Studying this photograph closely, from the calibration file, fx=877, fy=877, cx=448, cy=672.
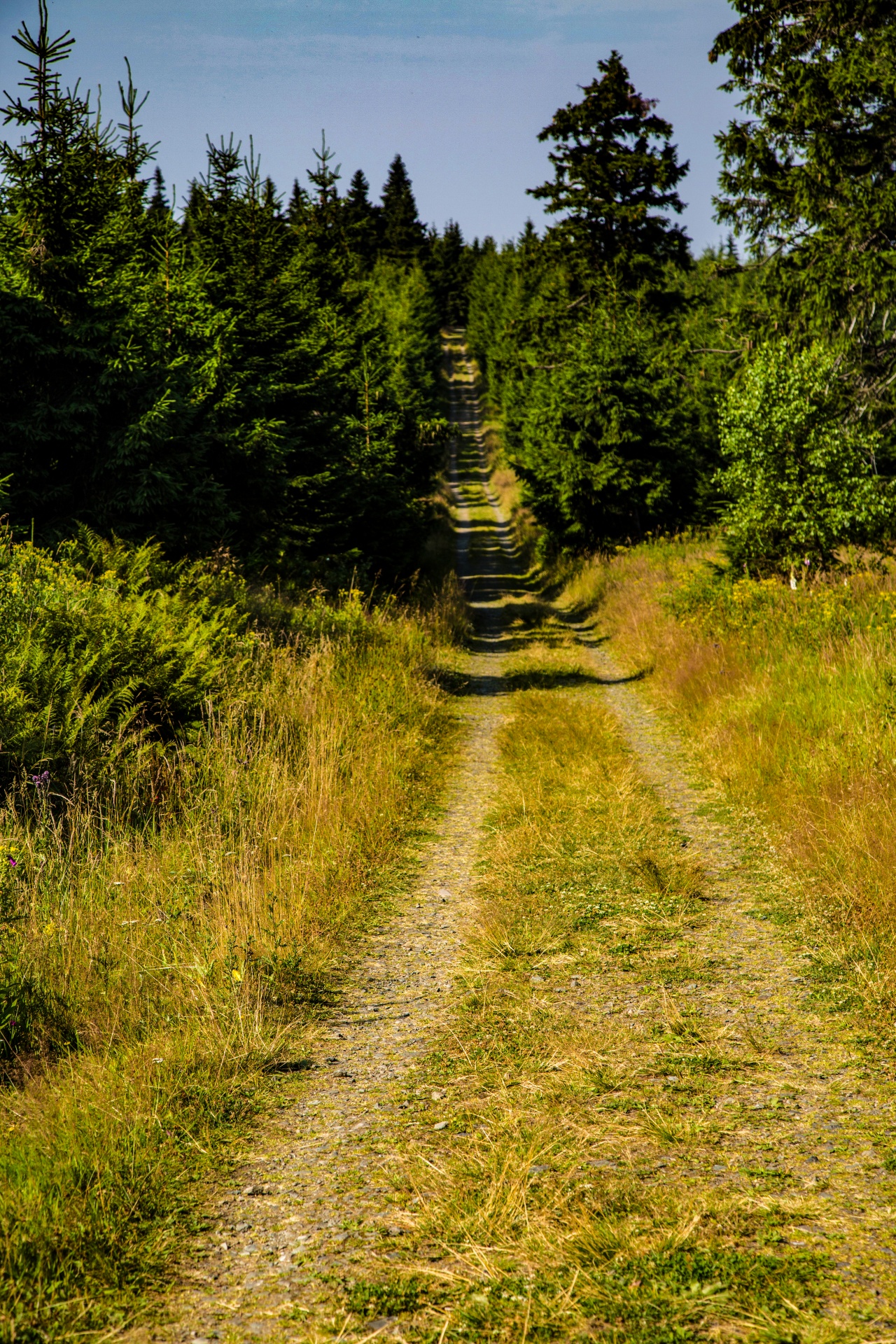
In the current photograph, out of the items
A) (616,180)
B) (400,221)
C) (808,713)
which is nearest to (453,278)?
(400,221)

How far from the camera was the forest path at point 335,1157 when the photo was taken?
101 inches

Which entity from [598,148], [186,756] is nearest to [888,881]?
[186,756]

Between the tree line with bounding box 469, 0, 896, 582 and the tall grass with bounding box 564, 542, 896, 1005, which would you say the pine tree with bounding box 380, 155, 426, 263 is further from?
the tall grass with bounding box 564, 542, 896, 1005

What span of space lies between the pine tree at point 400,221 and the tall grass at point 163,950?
2728 inches

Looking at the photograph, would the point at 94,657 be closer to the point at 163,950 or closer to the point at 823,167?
the point at 163,950

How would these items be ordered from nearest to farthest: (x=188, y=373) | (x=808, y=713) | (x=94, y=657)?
(x=94, y=657), (x=808, y=713), (x=188, y=373)

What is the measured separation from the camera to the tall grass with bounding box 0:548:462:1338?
283 centimetres

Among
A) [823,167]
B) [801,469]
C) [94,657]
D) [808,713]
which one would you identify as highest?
[823,167]

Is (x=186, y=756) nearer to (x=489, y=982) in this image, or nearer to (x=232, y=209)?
(x=489, y=982)

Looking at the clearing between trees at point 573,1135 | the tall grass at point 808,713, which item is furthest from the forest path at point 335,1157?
the tall grass at point 808,713

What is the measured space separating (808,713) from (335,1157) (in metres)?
6.46

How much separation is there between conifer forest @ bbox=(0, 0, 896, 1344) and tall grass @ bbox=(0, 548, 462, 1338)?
0.03m

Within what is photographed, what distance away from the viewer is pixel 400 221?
74.6 meters

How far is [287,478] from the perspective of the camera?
14.8 metres
